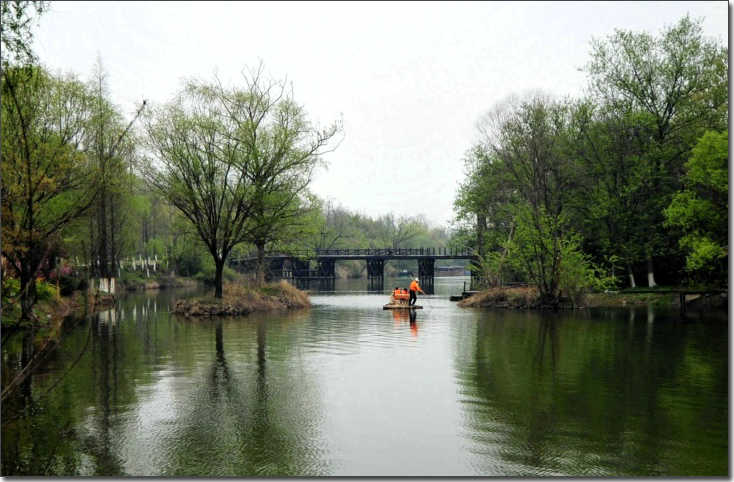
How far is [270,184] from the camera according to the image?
39781mm

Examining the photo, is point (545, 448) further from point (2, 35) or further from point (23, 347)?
point (23, 347)

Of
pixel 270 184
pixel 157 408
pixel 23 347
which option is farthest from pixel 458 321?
pixel 157 408

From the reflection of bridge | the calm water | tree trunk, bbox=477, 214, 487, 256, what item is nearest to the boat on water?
the calm water

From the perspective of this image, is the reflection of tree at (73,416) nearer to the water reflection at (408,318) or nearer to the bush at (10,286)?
the bush at (10,286)

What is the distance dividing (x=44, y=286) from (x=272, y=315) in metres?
10.7

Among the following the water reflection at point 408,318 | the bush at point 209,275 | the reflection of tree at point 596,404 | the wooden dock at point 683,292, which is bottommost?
the water reflection at point 408,318

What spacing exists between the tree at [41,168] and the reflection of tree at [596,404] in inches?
498

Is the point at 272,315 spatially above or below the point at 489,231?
below

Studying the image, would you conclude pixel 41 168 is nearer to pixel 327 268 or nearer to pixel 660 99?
→ pixel 660 99

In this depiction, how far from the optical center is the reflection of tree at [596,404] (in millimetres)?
8703

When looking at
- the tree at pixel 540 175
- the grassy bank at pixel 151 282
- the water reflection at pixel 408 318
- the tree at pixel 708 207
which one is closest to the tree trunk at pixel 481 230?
the tree at pixel 540 175

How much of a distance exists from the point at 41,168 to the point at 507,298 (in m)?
25.2

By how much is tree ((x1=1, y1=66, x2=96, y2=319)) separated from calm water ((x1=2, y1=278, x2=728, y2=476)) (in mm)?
3497

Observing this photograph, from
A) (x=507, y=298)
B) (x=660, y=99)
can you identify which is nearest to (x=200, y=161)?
(x=507, y=298)
